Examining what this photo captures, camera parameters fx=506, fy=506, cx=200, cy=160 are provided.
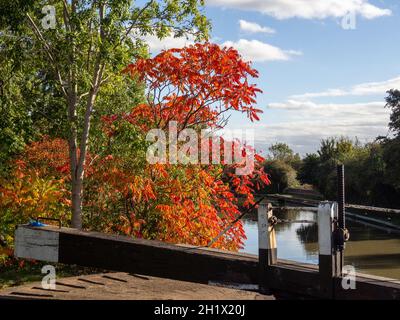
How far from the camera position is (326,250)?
3.08 m

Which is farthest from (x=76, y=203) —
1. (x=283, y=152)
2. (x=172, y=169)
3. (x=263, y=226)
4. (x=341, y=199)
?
(x=283, y=152)

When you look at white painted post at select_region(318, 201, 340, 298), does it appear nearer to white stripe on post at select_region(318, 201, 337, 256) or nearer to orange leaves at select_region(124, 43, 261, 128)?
white stripe on post at select_region(318, 201, 337, 256)

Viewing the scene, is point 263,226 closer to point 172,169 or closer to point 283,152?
point 172,169

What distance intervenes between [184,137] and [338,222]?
547 centimetres

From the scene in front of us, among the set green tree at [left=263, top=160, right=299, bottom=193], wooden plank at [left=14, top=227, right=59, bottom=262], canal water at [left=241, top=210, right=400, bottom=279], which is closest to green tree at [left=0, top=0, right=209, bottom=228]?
wooden plank at [left=14, top=227, right=59, bottom=262]

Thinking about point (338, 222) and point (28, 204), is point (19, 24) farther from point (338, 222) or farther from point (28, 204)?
point (338, 222)

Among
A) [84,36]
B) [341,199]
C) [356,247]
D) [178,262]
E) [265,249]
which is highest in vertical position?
[84,36]

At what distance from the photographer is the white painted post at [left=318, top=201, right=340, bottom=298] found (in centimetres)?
307

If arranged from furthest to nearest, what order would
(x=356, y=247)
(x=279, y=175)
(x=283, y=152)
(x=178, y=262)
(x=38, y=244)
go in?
(x=283, y=152), (x=279, y=175), (x=356, y=247), (x=38, y=244), (x=178, y=262)

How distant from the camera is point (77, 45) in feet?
23.4

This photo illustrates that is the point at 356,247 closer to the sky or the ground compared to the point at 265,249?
closer to the ground

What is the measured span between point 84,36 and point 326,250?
5.12 meters
